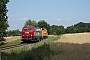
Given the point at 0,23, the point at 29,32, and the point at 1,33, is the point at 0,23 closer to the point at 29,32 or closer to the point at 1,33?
the point at 1,33

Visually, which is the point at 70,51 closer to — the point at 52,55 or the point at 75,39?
the point at 52,55

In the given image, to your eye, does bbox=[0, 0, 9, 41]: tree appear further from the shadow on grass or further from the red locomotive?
the shadow on grass

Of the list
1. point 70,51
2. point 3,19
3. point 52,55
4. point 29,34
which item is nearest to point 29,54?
point 52,55

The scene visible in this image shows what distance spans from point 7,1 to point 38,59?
1249 inches

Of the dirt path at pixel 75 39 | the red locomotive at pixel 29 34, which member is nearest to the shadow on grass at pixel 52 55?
the dirt path at pixel 75 39

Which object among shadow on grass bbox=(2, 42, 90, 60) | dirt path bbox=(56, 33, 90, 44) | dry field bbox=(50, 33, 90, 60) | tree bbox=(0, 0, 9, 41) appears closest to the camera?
shadow on grass bbox=(2, 42, 90, 60)

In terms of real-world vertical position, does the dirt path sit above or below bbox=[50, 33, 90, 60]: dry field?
above

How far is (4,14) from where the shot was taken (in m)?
40.0

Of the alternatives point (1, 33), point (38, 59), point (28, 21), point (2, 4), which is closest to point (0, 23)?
point (1, 33)

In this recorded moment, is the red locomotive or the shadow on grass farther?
the red locomotive

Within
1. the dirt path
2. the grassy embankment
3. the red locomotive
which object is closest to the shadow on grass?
the grassy embankment

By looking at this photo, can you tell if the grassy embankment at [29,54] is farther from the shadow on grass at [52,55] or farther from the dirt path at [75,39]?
the dirt path at [75,39]

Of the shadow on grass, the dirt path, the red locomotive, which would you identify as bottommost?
the shadow on grass

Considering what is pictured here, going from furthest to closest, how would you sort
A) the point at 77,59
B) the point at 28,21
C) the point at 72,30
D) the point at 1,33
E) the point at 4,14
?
1. the point at 72,30
2. the point at 28,21
3. the point at 4,14
4. the point at 1,33
5. the point at 77,59
